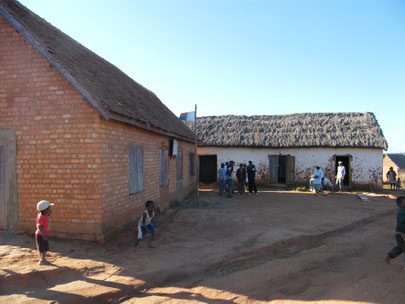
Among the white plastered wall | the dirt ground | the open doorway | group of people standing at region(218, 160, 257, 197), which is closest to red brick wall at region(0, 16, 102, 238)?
the dirt ground

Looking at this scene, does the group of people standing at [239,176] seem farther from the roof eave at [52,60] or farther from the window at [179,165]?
the roof eave at [52,60]

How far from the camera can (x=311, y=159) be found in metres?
18.3

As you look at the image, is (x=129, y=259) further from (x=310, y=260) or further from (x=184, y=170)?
(x=184, y=170)

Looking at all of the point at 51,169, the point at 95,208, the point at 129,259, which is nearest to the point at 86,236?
the point at 95,208

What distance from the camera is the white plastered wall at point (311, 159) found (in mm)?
17500

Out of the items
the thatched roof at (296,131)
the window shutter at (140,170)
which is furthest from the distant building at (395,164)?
the window shutter at (140,170)

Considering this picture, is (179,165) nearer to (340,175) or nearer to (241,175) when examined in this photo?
(241,175)

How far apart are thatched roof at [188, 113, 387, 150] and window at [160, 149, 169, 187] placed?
23.3ft

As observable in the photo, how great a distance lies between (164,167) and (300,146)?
1079cm

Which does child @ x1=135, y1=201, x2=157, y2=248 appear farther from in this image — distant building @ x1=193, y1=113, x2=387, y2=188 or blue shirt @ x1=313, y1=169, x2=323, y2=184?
distant building @ x1=193, y1=113, x2=387, y2=188

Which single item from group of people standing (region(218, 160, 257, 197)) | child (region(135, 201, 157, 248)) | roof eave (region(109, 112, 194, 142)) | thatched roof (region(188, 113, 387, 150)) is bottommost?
child (region(135, 201, 157, 248))

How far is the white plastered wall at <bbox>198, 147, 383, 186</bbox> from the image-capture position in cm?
1750

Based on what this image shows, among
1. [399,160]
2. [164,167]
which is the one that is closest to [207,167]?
[164,167]

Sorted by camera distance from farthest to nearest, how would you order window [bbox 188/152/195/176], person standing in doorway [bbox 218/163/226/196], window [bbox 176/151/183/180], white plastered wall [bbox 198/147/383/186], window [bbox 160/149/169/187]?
white plastered wall [bbox 198/147/383/186]
person standing in doorway [bbox 218/163/226/196]
window [bbox 188/152/195/176]
window [bbox 176/151/183/180]
window [bbox 160/149/169/187]
